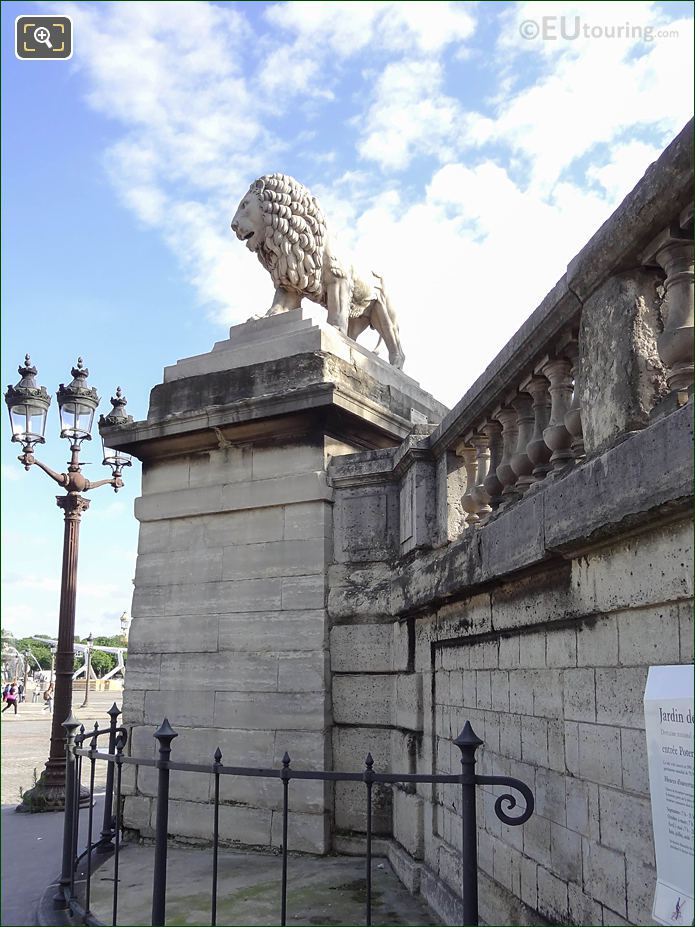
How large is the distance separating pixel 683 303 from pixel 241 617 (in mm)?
4340

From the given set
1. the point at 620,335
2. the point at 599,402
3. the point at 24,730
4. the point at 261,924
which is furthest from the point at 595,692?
the point at 24,730

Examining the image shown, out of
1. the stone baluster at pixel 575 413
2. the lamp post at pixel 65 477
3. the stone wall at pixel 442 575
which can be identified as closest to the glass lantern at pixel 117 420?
the lamp post at pixel 65 477

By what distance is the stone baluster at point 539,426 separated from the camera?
3717 millimetres

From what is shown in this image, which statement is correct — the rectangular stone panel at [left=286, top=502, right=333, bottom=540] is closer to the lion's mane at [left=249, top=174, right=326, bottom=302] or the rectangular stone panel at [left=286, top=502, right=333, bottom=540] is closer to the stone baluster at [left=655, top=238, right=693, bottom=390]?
the lion's mane at [left=249, top=174, right=326, bottom=302]

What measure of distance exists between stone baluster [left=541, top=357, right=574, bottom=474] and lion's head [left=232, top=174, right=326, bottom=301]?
3734 millimetres

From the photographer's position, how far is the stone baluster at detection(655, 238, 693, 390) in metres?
2.62

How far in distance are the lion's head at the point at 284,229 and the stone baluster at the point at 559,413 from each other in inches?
147

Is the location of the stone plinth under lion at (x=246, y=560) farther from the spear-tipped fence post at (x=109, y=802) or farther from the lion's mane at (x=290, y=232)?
the lion's mane at (x=290, y=232)

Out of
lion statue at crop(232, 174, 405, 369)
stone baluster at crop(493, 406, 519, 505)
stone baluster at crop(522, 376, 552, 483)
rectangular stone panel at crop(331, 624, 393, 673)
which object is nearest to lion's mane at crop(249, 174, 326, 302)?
lion statue at crop(232, 174, 405, 369)

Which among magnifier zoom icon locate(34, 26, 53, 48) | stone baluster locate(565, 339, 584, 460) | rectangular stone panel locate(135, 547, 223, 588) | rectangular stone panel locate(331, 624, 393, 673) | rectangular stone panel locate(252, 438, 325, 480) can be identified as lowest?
rectangular stone panel locate(331, 624, 393, 673)

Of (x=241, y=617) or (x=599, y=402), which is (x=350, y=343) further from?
(x=599, y=402)

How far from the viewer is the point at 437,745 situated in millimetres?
4984

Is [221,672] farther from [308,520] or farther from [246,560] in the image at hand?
[308,520]

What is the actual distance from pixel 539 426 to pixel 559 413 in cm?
26
